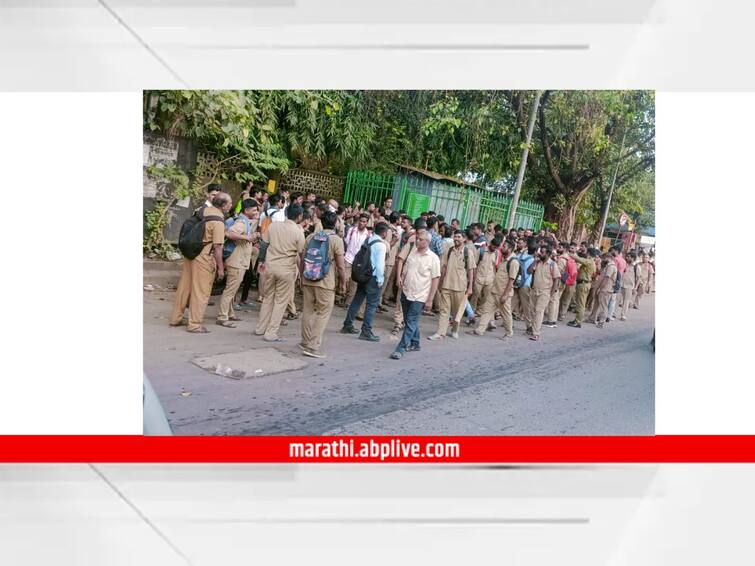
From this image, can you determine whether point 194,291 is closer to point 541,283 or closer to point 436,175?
point 436,175

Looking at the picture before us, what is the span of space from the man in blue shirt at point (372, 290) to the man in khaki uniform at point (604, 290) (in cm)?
182

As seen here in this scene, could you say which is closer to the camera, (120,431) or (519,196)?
(120,431)

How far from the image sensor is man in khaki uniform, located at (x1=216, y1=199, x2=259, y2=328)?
4.09 m

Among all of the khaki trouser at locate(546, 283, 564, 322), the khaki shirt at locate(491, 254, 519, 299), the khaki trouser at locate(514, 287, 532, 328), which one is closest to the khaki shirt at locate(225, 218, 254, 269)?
the khaki shirt at locate(491, 254, 519, 299)

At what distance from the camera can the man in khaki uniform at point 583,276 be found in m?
4.48

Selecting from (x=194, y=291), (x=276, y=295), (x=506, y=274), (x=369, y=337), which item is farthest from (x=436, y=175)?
(x=194, y=291)

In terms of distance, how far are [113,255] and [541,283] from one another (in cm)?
340

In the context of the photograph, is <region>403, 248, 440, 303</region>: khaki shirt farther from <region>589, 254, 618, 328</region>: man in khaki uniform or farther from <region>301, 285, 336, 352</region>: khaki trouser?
<region>589, 254, 618, 328</region>: man in khaki uniform

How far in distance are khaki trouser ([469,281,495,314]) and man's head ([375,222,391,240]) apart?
34.6 inches

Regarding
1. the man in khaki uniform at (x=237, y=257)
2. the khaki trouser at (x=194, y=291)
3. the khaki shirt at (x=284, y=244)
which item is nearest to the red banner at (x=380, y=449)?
the khaki trouser at (x=194, y=291)
